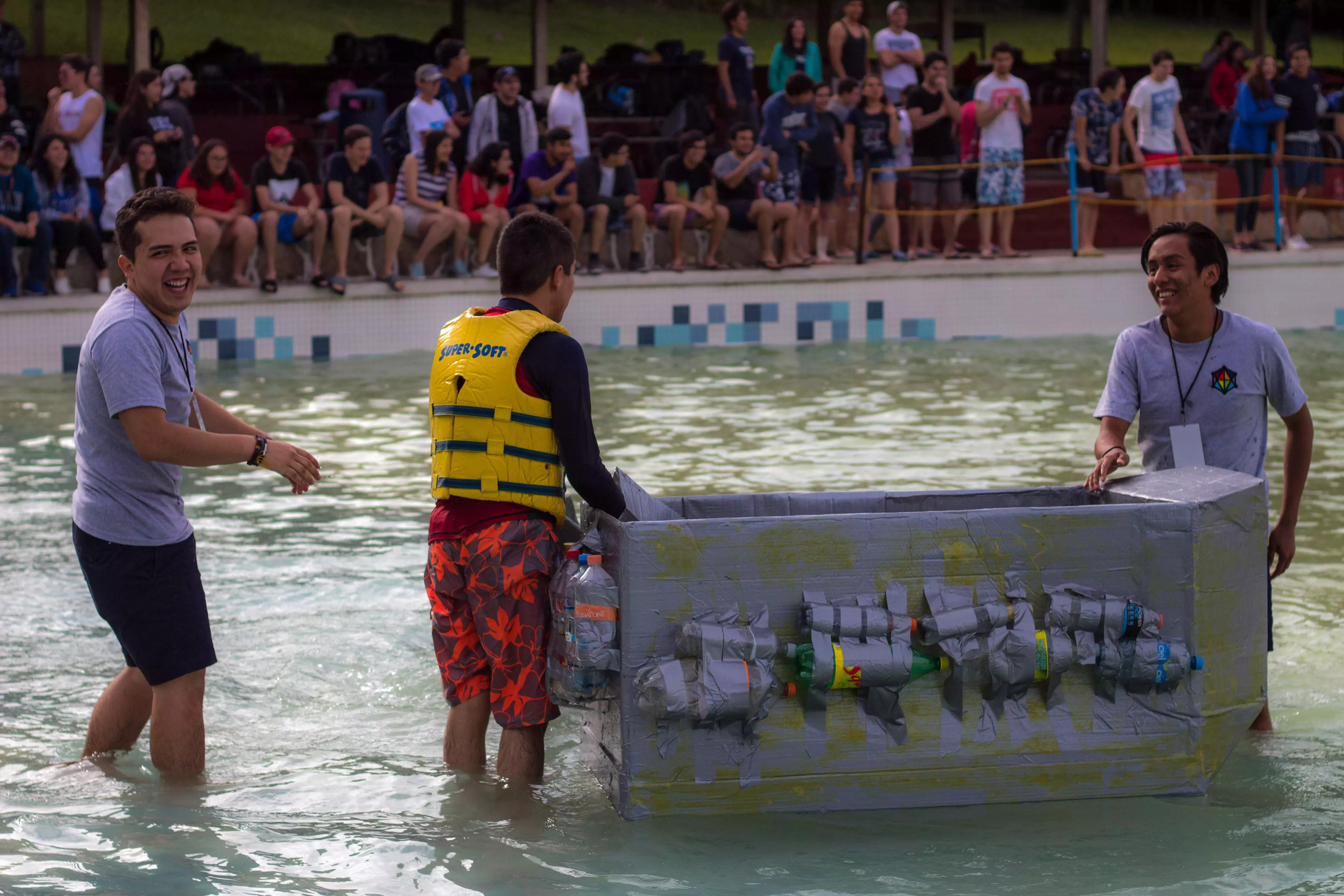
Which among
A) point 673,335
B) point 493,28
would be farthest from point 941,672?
point 493,28

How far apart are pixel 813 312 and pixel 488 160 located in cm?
341

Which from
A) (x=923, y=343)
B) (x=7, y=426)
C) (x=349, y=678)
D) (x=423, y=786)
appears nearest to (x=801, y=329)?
(x=923, y=343)

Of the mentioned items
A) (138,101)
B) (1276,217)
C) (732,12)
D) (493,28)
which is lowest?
(1276,217)

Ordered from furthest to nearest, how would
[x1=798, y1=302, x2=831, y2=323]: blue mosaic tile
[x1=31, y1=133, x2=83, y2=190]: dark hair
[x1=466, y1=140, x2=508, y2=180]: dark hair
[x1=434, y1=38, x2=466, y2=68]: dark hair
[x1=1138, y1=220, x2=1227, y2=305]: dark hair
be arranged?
[x1=798, y1=302, x2=831, y2=323]: blue mosaic tile, [x1=434, y1=38, x2=466, y2=68]: dark hair, [x1=466, y1=140, x2=508, y2=180]: dark hair, [x1=31, y1=133, x2=83, y2=190]: dark hair, [x1=1138, y1=220, x2=1227, y2=305]: dark hair

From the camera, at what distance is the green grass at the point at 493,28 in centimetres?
3891

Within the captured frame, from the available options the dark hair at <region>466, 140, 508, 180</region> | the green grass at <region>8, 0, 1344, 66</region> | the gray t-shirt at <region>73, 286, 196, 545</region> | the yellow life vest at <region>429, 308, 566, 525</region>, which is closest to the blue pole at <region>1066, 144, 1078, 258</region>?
the dark hair at <region>466, 140, 508, 180</region>

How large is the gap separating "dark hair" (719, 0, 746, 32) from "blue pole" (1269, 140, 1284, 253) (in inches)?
217

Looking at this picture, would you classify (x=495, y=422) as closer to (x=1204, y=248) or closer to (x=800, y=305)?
(x=1204, y=248)

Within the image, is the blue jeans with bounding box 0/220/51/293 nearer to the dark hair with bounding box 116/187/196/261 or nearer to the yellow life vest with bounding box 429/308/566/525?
the dark hair with bounding box 116/187/196/261

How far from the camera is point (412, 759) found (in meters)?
4.81

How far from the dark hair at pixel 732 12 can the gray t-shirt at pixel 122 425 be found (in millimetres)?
12427

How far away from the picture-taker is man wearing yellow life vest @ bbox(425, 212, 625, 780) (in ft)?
13.6

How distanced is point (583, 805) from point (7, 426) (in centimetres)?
753

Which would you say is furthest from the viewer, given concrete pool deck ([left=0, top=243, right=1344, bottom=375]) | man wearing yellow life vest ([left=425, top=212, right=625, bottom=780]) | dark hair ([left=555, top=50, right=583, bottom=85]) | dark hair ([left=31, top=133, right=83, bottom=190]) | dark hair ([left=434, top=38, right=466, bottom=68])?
dark hair ([left=555, top=50, right=583, bottom=85])
